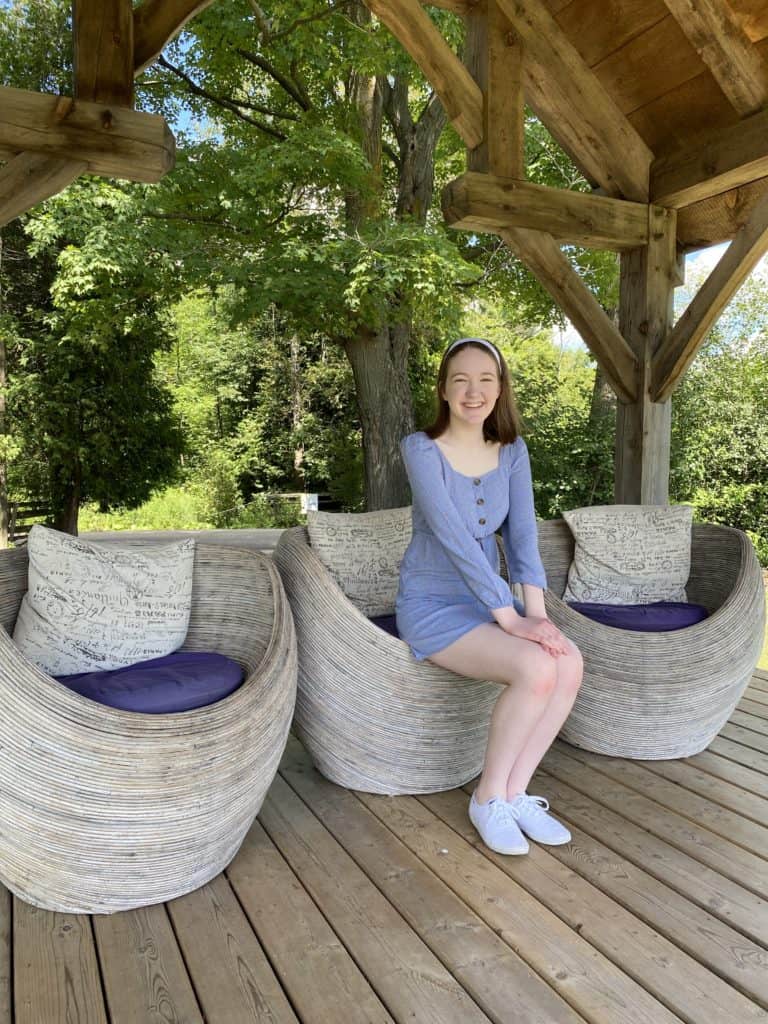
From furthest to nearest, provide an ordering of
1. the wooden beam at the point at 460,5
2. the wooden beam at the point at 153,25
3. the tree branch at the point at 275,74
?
the tree branch at the point at 275,74, the wooden beam at the point at 460,5, the wooden beam at the point at 153,25

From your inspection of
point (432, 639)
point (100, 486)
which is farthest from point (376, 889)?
point (100, 486)

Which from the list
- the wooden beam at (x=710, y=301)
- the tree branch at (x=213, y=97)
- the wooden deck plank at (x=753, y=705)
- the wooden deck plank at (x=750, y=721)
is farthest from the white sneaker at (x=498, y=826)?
the tree branch at (x=213, y=97)

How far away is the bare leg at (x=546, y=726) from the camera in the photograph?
7.32ft

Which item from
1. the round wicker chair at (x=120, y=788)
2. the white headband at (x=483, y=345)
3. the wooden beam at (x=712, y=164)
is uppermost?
the wooden beam at (x=712, y=164)

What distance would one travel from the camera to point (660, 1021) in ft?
4.97

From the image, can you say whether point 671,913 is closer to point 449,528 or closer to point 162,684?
point 449,528

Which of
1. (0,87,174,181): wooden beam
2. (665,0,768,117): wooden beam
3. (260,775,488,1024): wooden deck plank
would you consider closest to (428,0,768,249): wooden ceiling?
(665,0,768,117): wooden beam

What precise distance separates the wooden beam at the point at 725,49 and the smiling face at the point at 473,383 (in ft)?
7.22

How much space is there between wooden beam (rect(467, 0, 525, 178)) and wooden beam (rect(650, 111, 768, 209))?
87 centimetres

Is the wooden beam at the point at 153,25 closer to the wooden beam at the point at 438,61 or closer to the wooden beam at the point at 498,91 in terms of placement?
the wooden beam at the point at 438,61

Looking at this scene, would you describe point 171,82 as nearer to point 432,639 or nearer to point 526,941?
point 432,639

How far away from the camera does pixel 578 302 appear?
4.10 m

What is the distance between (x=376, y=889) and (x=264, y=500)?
11206 mm

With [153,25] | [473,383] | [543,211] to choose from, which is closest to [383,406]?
[543,211]
